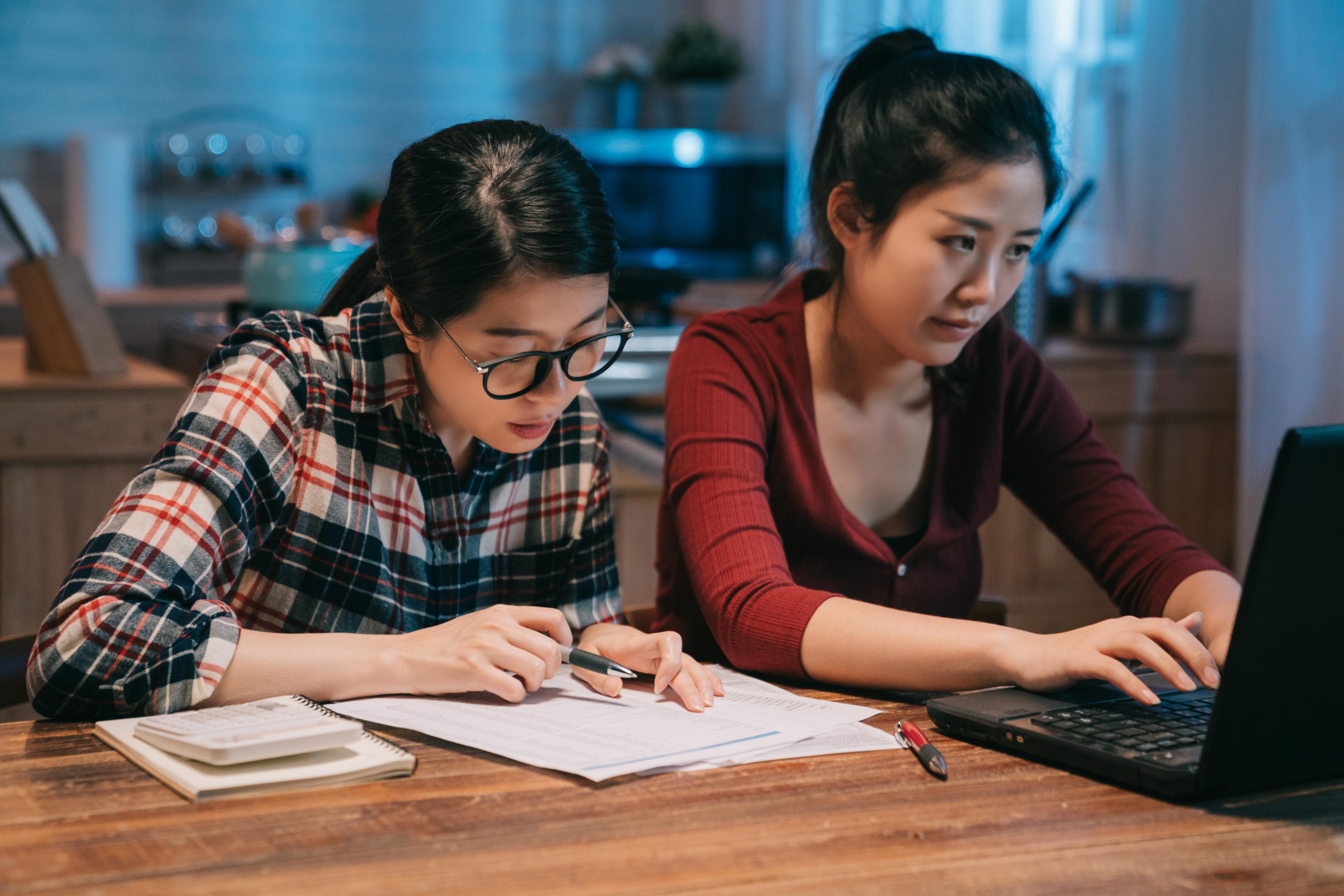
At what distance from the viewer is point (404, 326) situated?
1156mm

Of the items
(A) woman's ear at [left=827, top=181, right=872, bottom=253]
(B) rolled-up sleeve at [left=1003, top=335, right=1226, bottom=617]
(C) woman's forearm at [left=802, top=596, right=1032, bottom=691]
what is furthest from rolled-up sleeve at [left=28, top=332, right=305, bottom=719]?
(B) rolled-up sleeve at [left=1003, top=335, right=1226, bottom=617]

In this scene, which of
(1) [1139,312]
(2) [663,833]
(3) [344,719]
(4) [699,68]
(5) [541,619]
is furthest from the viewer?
(4) [699,68]

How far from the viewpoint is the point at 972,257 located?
1.24 m

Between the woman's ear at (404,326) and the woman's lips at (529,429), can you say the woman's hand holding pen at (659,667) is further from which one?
the woman's ear at (404,326)

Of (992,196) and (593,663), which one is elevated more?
(992,196)

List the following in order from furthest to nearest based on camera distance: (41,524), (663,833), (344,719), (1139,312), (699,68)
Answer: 1. (699,68)
2. (1139,312)
3. (41,524)
4. (344,719)
5. (663,833)

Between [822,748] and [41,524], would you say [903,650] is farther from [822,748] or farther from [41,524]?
[41,524]

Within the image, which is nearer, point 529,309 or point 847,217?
point 529,309

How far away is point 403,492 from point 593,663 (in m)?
0.29

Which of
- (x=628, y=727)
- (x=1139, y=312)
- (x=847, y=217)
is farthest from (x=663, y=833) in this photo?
(x=1139, y=312)

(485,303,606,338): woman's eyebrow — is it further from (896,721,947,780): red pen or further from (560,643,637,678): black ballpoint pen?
(896,721,947,780): red pen

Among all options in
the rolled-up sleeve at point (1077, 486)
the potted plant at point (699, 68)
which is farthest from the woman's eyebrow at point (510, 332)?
the potted plant at point (699, 68)

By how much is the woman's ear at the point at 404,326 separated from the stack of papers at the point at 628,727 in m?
0.32

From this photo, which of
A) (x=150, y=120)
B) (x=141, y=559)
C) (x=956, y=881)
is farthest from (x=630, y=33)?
(x=956, y=881)
